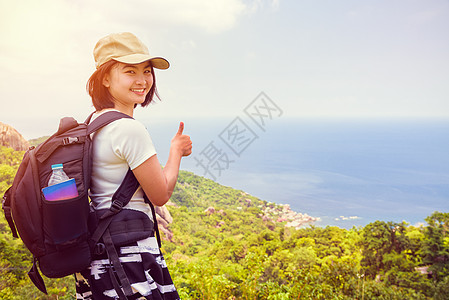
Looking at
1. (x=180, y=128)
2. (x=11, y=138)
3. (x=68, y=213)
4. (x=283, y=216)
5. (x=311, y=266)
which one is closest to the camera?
(x=68, y=213)

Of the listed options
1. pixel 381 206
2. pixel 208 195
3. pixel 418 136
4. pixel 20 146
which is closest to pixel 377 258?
pixel 20 146

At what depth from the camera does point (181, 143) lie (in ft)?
3.19

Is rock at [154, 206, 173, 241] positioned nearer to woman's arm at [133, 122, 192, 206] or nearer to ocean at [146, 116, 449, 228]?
woman's arm at [133, 122, 192, 206]

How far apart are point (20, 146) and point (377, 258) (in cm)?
1196

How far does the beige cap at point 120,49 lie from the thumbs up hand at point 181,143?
0.23m

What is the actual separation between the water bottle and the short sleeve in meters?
0.13

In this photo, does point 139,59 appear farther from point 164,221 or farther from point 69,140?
point 164,221

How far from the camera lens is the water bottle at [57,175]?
28.7 inches

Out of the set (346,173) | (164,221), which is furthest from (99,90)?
(346,173)

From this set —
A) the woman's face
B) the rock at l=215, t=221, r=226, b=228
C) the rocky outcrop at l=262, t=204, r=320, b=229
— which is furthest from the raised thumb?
the rocky outcrop at l=262, t=204, r=320, b=229

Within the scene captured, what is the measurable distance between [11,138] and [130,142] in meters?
12.8

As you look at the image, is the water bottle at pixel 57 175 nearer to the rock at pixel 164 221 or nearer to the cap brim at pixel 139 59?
the cap brim at pixel 139 59

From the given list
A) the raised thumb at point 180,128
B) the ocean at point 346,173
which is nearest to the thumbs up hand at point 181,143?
the raised thumb at point 180,128

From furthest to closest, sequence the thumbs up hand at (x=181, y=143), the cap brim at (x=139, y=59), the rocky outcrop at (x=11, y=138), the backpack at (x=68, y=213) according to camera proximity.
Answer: the rocky outcrop at (x=11, y=138)
the thumbs up hand at (x=181, y=143)
the cap brim at (x=139, y=59)
the backpack at (x=68, y=213)
